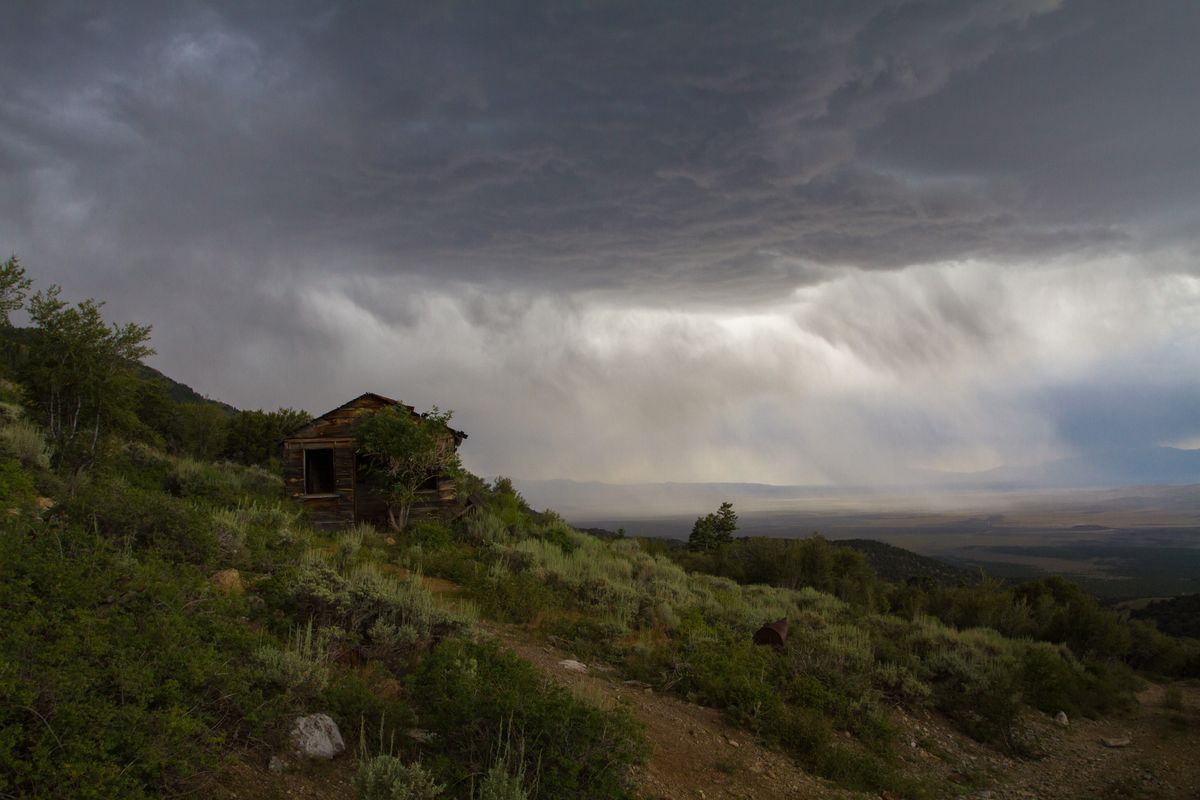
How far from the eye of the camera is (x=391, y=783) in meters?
4.13

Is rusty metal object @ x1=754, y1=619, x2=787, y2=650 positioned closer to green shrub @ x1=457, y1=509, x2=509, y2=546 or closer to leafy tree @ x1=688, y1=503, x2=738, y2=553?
green shrub @ x1=457, y1=509, x2=509, y2=546

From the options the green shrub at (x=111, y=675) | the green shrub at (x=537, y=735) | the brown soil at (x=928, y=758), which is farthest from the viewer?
the brown soil at (x=928, y=758)

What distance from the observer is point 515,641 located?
929cm

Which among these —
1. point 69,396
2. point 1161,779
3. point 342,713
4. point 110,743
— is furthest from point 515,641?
point 69,396

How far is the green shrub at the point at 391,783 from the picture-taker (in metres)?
4.07

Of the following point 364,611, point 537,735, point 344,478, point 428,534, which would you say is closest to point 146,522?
point 364,611

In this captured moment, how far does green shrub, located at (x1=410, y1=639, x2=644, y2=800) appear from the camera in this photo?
15.1 ft

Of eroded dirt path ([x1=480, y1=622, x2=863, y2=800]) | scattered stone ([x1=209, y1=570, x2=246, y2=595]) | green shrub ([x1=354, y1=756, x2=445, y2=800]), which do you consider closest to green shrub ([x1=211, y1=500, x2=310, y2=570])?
scattered stone ([x1=209, y1=570, x2=246, y2=595])

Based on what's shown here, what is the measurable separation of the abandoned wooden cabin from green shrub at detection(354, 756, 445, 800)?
14910mm

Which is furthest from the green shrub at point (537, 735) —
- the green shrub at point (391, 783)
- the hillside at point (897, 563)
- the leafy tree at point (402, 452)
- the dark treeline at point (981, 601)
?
the hillside at point (897, 563)

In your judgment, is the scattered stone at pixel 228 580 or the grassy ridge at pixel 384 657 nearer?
the grassy ridge at pixel 384 657

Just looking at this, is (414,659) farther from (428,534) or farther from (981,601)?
(981,601)

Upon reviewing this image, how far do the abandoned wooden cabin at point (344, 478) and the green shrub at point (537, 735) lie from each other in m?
14.1

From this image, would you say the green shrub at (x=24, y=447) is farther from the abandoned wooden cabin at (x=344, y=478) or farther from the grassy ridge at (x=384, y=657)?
the abandoned wooden cabin at (x=344, y=478)
